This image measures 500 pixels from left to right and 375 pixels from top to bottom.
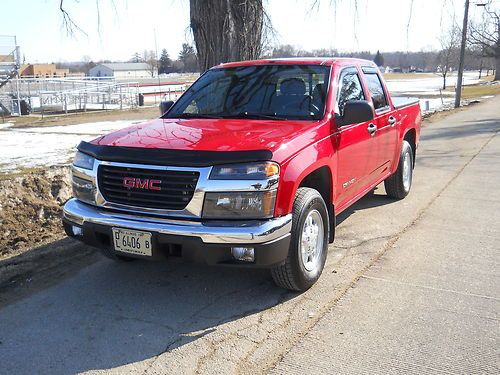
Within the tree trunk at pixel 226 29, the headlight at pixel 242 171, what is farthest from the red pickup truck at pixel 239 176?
the tree trunk at pixel 226 29

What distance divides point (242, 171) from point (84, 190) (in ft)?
4.58

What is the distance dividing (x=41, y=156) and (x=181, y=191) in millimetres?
7682

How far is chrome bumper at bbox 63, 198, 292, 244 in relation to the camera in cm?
354

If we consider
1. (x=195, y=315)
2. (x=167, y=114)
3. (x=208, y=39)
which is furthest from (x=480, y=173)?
(x=195, y=315)

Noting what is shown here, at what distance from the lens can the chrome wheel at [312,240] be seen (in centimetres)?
411

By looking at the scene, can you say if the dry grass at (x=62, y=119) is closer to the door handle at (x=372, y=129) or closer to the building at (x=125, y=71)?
the door handle at (x=372, y=129)

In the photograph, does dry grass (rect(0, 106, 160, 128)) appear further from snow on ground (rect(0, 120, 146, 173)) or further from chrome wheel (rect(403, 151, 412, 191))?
chrome wheel (rect(403, 151, 412, 191))

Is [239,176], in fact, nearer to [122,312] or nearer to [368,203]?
[122,312]

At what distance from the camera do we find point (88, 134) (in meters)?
16.0

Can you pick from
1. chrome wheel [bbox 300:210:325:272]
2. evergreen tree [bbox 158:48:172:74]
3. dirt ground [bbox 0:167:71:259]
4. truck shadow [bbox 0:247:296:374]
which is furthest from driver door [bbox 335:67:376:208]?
evergreen tree [bbox 158:48:172:74]

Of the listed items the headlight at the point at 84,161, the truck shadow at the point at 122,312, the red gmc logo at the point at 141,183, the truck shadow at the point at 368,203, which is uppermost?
the headlight at the point at 84,161

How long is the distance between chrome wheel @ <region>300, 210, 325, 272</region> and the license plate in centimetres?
117

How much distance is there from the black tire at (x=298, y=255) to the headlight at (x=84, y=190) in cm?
154

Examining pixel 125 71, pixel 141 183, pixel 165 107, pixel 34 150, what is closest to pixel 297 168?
pixel 141 183
